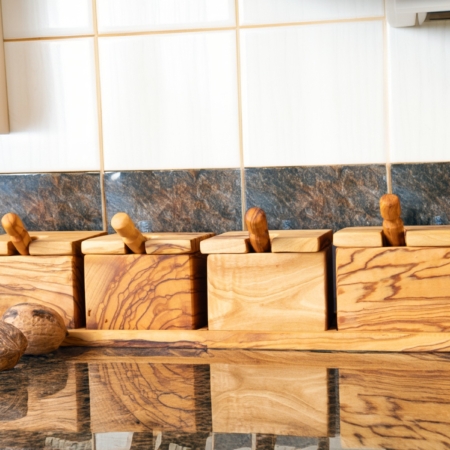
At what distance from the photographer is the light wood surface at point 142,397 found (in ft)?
2.28

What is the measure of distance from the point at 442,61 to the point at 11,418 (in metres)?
0.79

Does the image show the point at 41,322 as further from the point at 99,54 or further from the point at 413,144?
the point at 413,144

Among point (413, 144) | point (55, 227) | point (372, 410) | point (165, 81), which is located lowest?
point (372, 410)

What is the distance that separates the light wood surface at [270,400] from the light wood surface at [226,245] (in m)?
0.16

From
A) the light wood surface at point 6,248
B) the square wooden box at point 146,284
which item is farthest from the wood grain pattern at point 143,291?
the light wood surface at point 6,248

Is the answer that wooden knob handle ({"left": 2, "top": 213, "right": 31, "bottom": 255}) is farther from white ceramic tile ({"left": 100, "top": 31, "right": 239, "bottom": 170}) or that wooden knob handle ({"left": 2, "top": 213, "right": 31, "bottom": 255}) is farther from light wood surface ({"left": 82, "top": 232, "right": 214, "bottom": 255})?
white ceramic tile ({"left": 100, "top": 31, "right": 239, "bottom": 170})

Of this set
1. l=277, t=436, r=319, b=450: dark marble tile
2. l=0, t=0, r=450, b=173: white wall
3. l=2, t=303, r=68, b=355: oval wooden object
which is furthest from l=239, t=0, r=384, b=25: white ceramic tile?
l=277, t=436, r=319, b=450: dark marble tile

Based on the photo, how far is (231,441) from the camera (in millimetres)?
637

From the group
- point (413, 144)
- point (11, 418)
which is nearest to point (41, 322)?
point (11, 418)

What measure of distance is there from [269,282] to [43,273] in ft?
1.09

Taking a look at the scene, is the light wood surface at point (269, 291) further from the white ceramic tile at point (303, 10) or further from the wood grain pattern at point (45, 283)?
the white ceramic tile at point (303, 10)

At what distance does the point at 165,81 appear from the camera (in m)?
1.16

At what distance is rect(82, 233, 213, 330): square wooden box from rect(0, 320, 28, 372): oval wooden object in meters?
0.15

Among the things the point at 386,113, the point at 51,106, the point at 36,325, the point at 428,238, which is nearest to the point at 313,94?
the point at 386,113
